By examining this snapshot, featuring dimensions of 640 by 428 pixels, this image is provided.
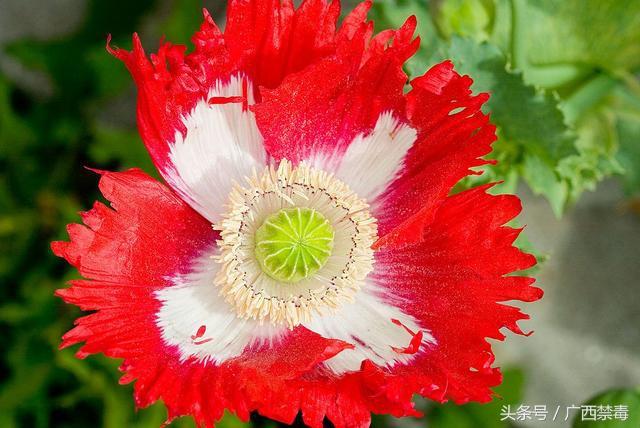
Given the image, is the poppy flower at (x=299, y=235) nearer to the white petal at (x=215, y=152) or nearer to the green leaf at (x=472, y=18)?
the white petal at (x=215, y=152)

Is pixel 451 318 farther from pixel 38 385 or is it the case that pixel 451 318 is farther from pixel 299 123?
pixel 38 385

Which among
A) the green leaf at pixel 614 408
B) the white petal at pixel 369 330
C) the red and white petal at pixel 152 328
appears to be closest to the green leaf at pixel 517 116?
the white petal at pixel 369 330

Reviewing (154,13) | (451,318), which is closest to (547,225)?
(451,318)

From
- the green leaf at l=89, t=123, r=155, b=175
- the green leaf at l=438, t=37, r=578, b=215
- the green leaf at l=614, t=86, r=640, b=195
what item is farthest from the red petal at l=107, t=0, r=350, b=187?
the green leaf at l=614, t=86, r=640, b=195

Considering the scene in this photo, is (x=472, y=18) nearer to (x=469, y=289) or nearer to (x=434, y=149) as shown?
(x=434, y=149)

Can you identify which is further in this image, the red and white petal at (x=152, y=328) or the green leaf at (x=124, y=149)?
the green leaf at (x=124, y=149)

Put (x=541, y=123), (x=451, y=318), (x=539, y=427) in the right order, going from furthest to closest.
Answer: (x=539, y=427) → (x=541, y=123) → (x=451, y=318)

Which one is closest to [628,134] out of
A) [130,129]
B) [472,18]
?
[472,18]
